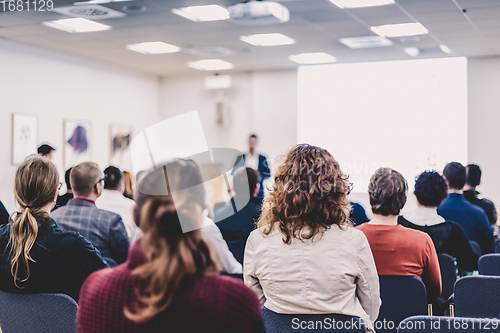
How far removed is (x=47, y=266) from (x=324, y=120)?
760 cm

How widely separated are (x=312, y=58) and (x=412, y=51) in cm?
162

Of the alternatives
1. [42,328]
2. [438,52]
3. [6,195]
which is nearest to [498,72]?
[438,52]

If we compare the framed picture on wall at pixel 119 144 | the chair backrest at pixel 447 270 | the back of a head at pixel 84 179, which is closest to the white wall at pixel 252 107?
the framed picture on wall at pixel 119 144

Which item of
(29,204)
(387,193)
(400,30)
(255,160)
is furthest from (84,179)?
(255,160)

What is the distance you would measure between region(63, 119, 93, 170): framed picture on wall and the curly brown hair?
6.88 meters

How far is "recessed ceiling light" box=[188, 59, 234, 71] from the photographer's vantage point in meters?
8.77

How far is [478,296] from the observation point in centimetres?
215

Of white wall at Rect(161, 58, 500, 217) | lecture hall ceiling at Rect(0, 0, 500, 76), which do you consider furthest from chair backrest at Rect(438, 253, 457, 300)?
white wall at Rect(161, 58, 500, 217)

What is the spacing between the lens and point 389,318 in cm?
235

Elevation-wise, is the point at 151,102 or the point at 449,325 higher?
the point at 151,102

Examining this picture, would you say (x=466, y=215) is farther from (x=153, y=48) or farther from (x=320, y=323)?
(x=153, y=48)

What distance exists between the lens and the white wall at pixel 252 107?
377 inches

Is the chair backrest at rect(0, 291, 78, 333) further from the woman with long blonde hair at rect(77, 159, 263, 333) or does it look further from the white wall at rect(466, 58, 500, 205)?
the white wall at rect(466, 58, 500, 205)

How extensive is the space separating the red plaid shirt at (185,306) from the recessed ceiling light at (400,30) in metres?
5.96
